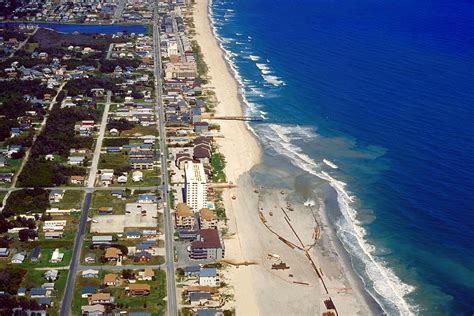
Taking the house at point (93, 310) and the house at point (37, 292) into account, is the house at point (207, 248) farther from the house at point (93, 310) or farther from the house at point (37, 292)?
the house at point (37, 292)

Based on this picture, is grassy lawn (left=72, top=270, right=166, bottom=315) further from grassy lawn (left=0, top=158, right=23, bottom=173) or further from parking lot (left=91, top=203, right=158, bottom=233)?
grassy lawn (left=0, top=158, right=23, bottom=173)

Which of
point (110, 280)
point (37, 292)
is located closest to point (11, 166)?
point (37, 292)

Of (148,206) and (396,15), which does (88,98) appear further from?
(396,15)

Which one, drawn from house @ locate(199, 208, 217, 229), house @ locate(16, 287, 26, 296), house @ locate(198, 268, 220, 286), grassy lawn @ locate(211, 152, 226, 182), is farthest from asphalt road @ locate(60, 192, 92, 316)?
grassy lawn @ locate(211, 152, 226, 182)

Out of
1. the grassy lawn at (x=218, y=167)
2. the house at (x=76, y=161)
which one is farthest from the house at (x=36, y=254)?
the grassy lawn at (x=218, y=167)

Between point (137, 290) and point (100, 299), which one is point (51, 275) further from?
point (137, 290)

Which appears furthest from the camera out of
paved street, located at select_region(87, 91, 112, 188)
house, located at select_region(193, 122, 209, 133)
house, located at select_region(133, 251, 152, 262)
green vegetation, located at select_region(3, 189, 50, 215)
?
house, located at select_region(193, 122, 209, 133)
